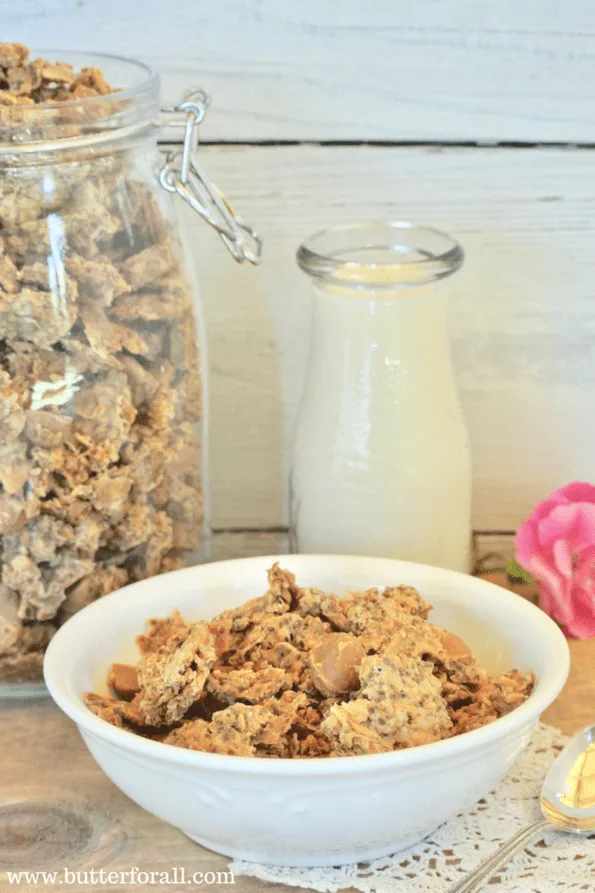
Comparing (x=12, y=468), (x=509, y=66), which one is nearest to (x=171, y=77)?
(x=509, y=66)

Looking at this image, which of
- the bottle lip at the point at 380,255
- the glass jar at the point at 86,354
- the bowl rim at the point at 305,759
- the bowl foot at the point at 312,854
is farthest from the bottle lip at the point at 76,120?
the bowl foot at the point at 312,854

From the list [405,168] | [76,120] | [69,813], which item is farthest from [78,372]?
[405,168]

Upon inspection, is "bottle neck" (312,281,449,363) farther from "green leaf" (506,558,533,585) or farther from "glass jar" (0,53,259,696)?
"green leaf" (506,558,533,585)

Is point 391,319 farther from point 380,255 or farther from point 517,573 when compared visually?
point 517,573

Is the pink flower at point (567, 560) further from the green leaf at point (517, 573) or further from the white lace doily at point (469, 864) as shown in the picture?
the white lace doily at point (469, 864)

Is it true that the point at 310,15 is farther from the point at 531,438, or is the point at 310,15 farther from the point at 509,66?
the point at 531,438

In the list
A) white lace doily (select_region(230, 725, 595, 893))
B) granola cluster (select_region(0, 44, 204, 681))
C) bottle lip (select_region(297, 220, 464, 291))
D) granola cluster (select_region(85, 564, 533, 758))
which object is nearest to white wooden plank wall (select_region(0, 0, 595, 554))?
bottle lip (select_region(297, 220, 464, 291))
